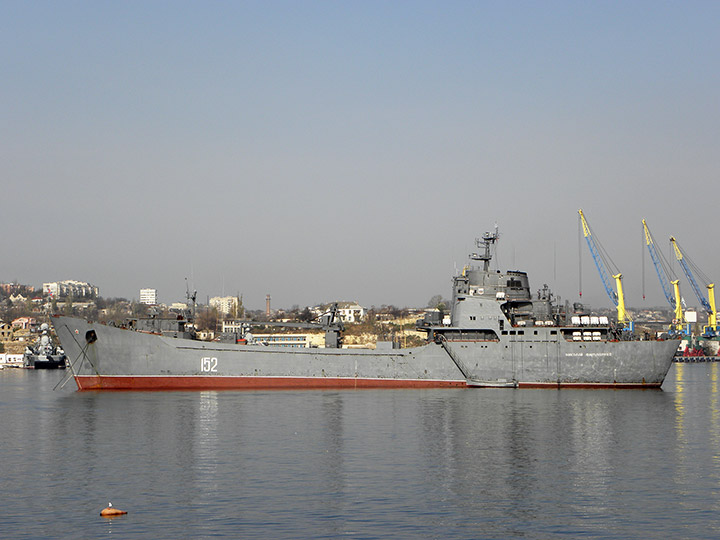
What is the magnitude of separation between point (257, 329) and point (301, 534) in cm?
14422

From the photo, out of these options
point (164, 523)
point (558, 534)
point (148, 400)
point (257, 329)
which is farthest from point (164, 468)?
point (257, 329)

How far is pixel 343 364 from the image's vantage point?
5991 cm

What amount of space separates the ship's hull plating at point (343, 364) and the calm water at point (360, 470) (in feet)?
28.1

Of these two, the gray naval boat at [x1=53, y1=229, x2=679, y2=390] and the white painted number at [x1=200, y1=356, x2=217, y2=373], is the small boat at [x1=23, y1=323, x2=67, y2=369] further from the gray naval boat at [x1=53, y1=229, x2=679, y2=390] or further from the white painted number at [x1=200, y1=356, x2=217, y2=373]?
the white painted number at [x1=200, y1=356, x2=217, y2=373]

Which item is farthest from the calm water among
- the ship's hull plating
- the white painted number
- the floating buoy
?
the white painted number

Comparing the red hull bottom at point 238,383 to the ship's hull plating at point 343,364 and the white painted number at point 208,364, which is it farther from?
the white painted number at point 208,364

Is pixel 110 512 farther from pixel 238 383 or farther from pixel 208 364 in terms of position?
pixel 208 364

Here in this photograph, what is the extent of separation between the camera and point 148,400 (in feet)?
170

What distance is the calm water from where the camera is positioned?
22.8 m

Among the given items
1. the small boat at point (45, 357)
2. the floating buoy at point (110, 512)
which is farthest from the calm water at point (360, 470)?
the small boat at point (45, 357)

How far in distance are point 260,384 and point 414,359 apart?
39.5 feet

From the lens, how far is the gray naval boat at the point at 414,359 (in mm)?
58812

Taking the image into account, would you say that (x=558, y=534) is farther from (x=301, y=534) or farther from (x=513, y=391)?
(x=513, y=391)

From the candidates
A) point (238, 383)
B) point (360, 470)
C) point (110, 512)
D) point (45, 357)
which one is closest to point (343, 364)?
point (238, 383)
